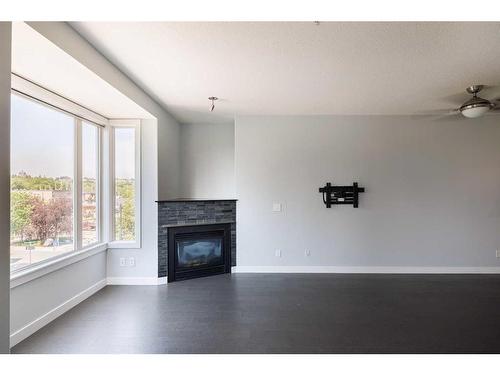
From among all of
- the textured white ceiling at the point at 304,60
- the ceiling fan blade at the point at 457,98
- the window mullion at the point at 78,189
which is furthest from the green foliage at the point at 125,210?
the ceiling fan blade at the point at 457,98

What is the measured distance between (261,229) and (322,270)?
1.19 metres

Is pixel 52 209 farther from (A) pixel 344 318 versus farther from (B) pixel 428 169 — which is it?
(B) pixel 428 169

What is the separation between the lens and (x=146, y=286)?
338 cm

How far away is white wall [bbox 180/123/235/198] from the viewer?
14.6 feet

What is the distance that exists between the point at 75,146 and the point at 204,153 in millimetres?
2020

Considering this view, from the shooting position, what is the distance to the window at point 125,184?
11.2 feet

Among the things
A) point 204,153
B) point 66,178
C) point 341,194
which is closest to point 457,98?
point 341,194

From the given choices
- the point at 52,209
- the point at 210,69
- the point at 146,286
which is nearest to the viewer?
the point at 210,69

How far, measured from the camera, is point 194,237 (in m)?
3.74

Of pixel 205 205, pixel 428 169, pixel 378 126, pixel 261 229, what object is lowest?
pixel 261 229

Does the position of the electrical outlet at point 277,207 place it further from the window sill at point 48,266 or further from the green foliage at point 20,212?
the green foliage at point 20,212

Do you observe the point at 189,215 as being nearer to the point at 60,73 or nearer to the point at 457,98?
the point at 60,73

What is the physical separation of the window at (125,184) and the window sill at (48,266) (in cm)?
37
